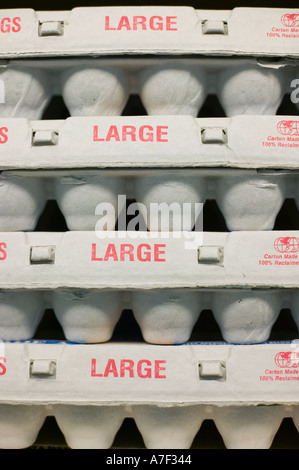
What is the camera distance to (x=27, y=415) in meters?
0.95

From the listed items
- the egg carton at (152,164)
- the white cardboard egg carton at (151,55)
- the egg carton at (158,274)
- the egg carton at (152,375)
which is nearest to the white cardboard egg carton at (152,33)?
the white cardboard egg carton at (151,55)

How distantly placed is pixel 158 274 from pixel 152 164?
0.71ft

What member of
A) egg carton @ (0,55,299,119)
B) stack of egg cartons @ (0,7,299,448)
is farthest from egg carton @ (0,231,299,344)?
egg carton @ (0,55,299,119)

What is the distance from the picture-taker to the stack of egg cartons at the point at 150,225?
0.87 metres

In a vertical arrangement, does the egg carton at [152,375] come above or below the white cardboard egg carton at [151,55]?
below

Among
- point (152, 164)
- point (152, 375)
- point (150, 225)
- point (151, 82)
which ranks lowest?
point (152, 375)

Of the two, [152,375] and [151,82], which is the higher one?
[151,82]

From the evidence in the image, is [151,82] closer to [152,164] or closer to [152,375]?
[152,164]

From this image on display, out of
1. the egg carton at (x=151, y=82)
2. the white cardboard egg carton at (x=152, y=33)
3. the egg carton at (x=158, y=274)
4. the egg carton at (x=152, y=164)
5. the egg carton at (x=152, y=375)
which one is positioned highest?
the white cardboard egg carton at (x=152, y=33)

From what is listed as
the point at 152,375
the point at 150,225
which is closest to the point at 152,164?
the point at 150,225

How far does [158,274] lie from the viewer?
87cm

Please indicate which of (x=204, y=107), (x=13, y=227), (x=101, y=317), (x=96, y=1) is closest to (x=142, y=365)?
(x=101, y=317)

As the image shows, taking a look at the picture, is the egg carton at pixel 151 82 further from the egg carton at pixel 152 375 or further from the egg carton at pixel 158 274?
the egg carton at pixel 152 375

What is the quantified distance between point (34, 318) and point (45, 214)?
30 cm
